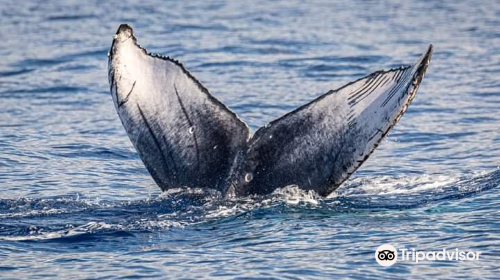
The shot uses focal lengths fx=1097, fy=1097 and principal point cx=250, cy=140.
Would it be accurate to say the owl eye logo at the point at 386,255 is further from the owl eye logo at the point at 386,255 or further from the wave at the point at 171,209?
the wave at the point at 171,209

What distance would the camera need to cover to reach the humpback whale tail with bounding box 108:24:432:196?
25.9ft

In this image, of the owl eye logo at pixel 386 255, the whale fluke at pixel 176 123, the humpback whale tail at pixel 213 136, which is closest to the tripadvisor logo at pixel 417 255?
the owl eye logo at pixel 386 255

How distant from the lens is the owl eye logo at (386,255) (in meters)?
7.27

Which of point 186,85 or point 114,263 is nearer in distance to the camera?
point 114,263

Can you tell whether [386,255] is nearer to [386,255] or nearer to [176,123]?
[386,255]

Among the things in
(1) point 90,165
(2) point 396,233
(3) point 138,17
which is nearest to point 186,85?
(2) point 396,233

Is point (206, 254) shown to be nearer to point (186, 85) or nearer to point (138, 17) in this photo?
point (186, 85)

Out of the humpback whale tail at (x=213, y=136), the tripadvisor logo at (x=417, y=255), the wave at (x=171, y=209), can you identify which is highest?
the humpback whale tail at (x=213, y=136)

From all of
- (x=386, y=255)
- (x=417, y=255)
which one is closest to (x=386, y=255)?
(x=386, y=255)

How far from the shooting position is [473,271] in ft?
23.0

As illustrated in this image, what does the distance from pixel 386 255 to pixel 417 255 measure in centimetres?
21

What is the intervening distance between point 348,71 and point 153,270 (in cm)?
1021

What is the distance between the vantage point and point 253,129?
13.1m

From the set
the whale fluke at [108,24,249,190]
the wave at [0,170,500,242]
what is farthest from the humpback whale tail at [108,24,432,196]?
the wave at [0,170,500,242]
